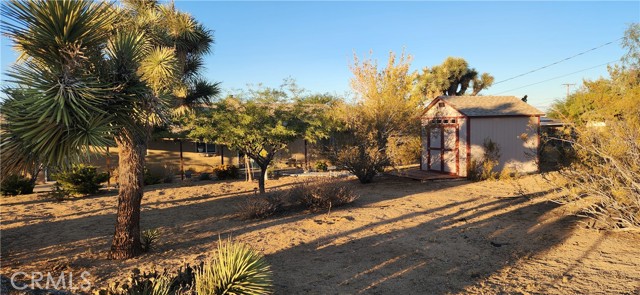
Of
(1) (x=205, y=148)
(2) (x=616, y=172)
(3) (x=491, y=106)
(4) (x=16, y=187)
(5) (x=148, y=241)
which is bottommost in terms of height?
(5) (x=148, y=241)

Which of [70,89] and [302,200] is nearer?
[70,89]

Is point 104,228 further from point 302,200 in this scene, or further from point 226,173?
point 226,173

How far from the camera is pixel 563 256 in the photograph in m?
6.86

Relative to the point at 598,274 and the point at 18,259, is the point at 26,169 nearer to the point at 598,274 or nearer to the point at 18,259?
the point at 18,259

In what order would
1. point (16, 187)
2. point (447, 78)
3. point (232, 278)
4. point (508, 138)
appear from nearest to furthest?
1. point (232, 278)
2. point (16, 187)
3. point (508, 138)
4. point (447, 78)

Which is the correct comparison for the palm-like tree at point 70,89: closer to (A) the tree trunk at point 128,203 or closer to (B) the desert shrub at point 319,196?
Result: (A) the tree trunk at point 128,203

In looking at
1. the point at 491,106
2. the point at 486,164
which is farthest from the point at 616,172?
the point at 491,106

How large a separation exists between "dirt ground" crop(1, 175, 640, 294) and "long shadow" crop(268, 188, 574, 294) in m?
0.02

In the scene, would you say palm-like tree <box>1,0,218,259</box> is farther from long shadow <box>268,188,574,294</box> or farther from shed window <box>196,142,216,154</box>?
shed window <box>196,142,216,154</box>

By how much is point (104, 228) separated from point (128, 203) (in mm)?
3300

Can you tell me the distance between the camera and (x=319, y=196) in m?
11.1

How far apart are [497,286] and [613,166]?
201 inches

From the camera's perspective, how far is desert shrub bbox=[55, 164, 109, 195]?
47.7 ft

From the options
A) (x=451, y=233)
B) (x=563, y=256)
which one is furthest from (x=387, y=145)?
(x=563, y=256)
